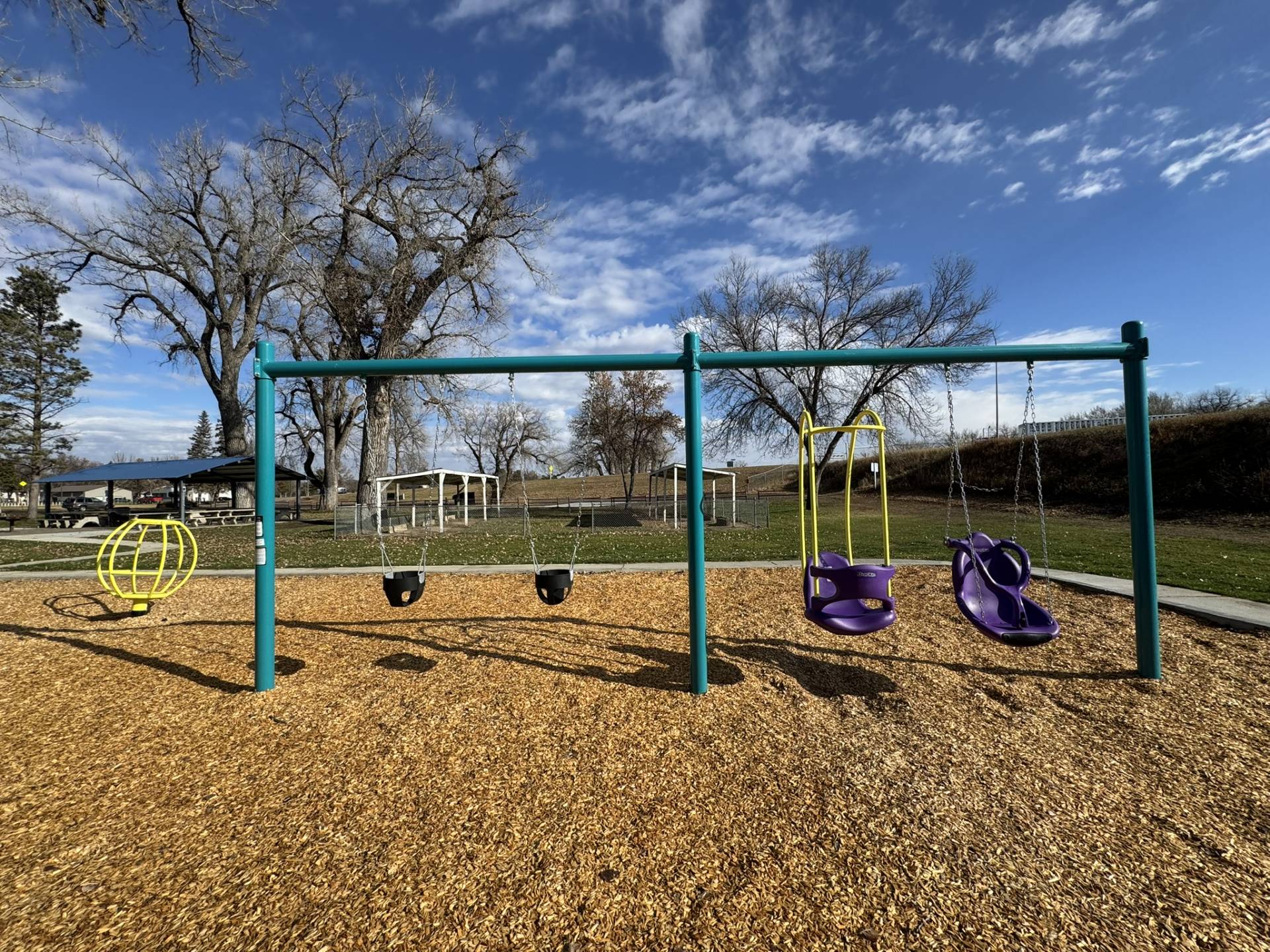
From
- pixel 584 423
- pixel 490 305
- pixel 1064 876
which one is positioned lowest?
pixel 1064 876

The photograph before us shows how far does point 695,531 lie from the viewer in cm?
424

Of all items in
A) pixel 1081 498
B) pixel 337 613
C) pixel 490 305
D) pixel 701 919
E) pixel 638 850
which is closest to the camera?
pixel 701 919

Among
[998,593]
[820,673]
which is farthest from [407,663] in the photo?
[998,593]

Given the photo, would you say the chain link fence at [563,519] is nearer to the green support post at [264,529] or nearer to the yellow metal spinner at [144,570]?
the yellow metal spinner at [144,570]

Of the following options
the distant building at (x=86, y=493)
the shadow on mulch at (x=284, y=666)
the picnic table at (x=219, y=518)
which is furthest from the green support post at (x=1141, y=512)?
the distant building at (x=86, y=493)

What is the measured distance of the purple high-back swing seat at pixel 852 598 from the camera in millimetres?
3908

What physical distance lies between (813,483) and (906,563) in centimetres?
594

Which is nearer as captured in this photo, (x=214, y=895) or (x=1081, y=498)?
(x=214, y=895)

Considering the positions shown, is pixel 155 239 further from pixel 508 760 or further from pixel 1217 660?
pixel 1217 660

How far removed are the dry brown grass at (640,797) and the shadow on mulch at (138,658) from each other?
6 cm

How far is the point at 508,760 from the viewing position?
10.7 ft

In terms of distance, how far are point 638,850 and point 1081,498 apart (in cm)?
3196

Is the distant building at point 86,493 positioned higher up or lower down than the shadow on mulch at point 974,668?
higher up

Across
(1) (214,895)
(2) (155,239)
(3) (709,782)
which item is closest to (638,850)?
(3) (709,782)
